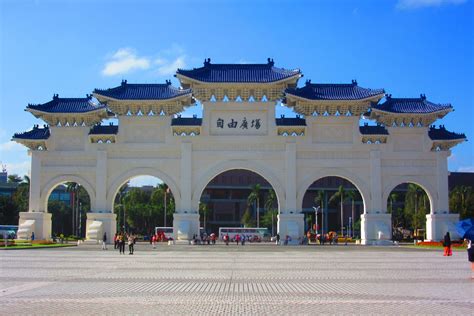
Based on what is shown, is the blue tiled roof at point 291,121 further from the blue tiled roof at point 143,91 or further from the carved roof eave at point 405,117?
the blue tiled roof at point 143,91

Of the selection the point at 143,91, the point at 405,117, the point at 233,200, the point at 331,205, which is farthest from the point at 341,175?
the point at 233,200

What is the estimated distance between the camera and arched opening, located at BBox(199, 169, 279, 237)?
8806 centimetres

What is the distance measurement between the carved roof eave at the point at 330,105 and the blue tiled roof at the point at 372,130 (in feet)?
3.47

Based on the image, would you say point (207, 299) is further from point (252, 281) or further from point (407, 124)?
point (407, 124)

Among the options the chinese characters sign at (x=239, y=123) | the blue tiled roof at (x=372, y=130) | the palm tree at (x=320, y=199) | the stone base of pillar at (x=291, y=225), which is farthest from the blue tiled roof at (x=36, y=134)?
the palm tree at (x=320, y=199)

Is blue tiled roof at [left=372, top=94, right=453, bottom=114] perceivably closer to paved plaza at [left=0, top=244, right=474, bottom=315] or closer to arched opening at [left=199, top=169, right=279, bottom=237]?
paved plaza at [left=0, top=244, right=474, bottom=315]

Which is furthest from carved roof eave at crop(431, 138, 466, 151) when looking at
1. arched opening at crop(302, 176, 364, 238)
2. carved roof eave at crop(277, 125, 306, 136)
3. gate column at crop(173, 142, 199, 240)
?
arched opening at crop(302, 176, 364, 238)

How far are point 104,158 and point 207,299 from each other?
101ft

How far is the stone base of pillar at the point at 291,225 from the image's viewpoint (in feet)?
133

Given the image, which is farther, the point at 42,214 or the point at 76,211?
the point at 76,211

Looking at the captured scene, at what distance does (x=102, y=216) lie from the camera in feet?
136

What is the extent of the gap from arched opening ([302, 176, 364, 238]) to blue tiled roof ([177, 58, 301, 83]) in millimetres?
43563

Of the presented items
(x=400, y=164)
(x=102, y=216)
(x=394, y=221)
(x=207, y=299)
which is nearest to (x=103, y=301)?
(x=207, y=299)

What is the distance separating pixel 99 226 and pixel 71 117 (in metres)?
7.93
